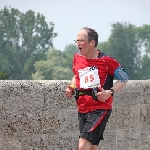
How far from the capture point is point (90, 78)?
3582 millimetres

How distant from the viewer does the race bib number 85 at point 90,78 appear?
3.59 m

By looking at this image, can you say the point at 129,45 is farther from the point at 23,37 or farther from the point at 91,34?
the point at 91,34

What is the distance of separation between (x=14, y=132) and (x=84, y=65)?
101cm

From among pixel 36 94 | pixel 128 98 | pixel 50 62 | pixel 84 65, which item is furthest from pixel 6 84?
pixel 50 62

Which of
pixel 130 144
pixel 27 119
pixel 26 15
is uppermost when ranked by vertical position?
pixel 26 15

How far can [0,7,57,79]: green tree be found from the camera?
88.8m

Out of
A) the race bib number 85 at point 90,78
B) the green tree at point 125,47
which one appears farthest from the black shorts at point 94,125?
the green tree at point 125,47

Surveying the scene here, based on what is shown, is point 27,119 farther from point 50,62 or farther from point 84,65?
point 50,62

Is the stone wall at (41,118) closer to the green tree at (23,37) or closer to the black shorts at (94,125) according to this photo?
the black shorts at (94,125)

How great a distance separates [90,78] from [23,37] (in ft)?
293

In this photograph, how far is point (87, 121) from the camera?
3.66 m

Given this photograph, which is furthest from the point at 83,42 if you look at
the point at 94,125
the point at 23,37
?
the point at 23,37

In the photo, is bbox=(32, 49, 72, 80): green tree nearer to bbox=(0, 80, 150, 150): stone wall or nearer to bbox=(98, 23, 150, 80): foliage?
bbox=(98, 23, 150, 80): foliage

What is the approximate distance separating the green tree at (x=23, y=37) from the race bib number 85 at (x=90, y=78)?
84.5 meters
